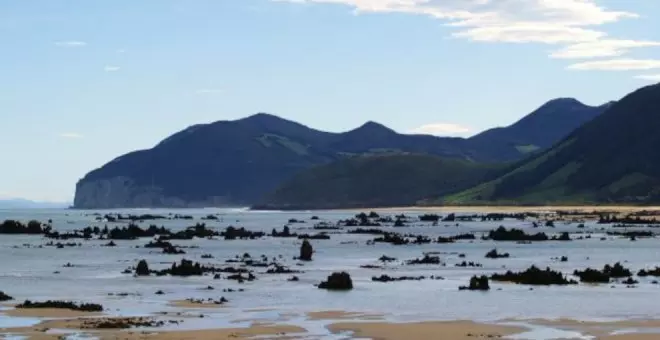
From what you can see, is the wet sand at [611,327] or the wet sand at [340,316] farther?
the wet sand at [340,316]

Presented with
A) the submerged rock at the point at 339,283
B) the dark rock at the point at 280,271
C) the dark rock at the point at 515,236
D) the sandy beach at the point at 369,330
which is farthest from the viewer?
the dark rock at the point at 515,236

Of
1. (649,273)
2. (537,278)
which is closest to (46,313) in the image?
(537,278)

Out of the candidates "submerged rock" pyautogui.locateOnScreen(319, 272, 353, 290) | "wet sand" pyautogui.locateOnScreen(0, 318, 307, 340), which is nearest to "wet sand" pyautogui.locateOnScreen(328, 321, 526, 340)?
"wet sand" pyautogui.locateOnScreen(0, 318, 307, 340)

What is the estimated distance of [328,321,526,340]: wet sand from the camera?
36.5 m

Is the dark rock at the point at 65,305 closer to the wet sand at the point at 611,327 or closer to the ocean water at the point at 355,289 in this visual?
the ocean water at the point at 355,289

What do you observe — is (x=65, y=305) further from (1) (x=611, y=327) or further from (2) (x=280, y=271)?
(2) (x=280, y=271)

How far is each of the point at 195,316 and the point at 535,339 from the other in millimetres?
13707

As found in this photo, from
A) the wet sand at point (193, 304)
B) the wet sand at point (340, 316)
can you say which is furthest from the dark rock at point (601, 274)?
the wet sand at point (193, 304)

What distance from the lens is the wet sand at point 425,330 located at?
36500 millimetres

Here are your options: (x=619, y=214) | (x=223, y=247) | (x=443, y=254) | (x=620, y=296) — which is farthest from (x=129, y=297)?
(x=619, y=214)

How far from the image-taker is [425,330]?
126 feet

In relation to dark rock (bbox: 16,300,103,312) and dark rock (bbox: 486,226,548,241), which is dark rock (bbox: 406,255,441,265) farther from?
dark rock (bbox: 16,300,103,312)

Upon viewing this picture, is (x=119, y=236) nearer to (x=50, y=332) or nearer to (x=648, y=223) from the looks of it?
(x=648, y=223)

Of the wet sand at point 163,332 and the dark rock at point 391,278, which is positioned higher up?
the dark rock at point 391,278
